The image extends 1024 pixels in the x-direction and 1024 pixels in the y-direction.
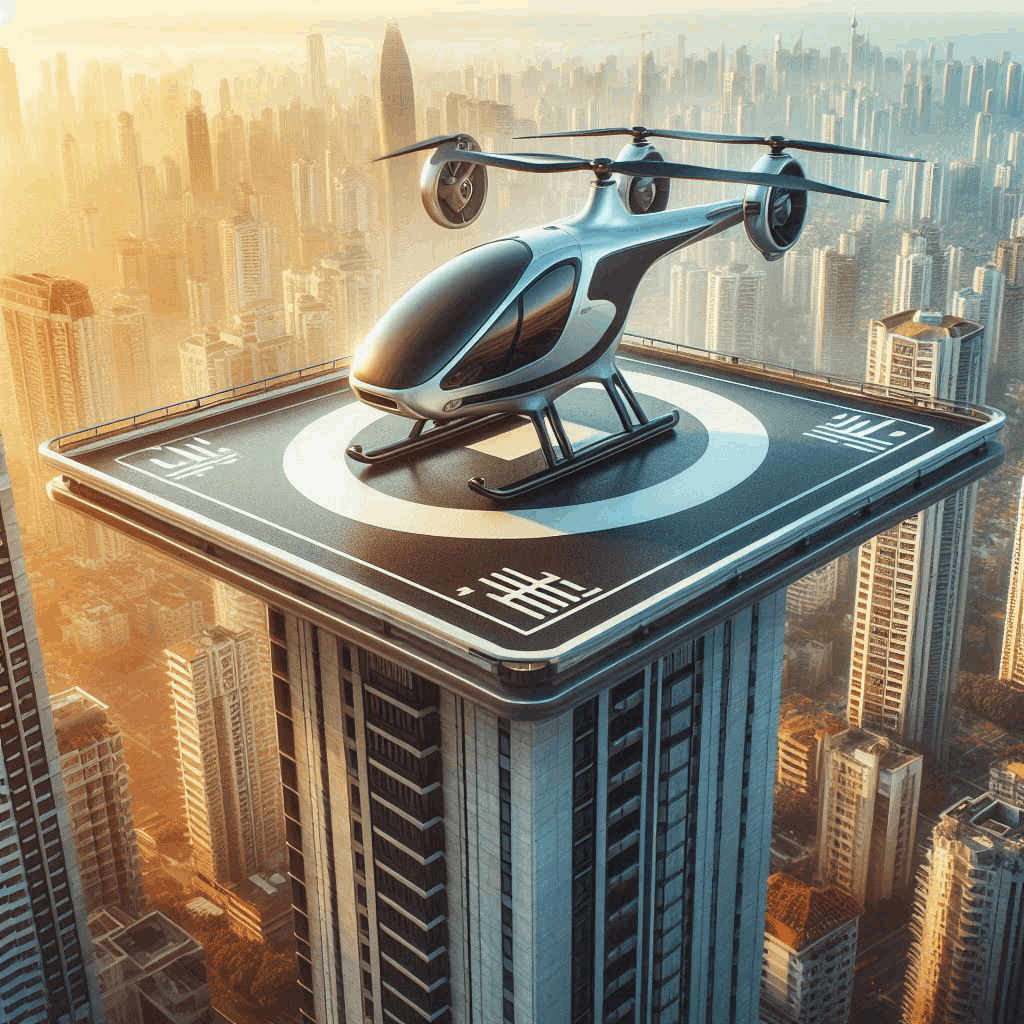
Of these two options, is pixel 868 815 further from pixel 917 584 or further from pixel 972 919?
pixel 917 584

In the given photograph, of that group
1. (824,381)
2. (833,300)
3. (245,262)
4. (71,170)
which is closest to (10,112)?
(71,170)

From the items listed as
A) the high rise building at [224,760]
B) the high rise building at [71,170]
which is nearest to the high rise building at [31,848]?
the high rise building at [224,760]

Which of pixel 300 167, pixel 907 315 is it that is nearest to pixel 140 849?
pixel 300 167

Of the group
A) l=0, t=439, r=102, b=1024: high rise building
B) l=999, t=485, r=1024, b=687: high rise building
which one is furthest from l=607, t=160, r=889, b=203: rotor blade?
l=999, t=485, r=1024, b=687: high rise building

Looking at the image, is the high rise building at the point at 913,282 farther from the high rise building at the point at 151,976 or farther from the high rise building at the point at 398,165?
the high rise building at the point at 151,976

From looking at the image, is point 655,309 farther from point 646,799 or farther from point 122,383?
point 646,799

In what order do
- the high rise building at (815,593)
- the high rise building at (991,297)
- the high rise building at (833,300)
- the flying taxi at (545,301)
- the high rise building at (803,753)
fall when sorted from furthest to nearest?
the high rise building at (833,300), the high rise building at (991,297), the high rise building at (815,593), the high rise building at (803,753), the flying taxi at (545,301)
